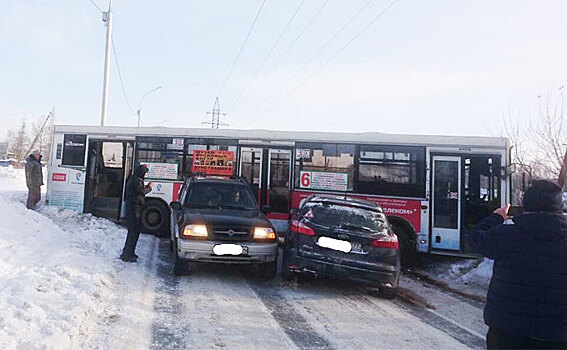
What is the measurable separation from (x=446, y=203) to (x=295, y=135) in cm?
408

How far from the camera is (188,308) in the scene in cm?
535

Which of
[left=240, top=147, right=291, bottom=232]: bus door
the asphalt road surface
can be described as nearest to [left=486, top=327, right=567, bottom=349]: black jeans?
the asphalt road surface

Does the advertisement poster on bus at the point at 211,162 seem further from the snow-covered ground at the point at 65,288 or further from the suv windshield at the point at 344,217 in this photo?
the suv windshield at the point at 344,217

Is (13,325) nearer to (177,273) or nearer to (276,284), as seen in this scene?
(177,273)

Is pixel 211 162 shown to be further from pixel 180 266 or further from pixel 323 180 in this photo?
pixel 180 266

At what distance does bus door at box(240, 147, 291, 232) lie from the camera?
407 inches

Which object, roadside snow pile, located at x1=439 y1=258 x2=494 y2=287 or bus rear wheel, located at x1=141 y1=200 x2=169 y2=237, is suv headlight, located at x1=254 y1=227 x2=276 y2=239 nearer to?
roadside snow pile, located at x1=439 y1=258 x2=494 y2=287

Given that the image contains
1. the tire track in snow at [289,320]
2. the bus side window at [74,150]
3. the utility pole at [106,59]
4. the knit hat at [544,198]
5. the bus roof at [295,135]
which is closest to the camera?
the knit hat at [544,198]

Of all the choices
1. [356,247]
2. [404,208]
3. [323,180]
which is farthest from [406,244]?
[356,247]

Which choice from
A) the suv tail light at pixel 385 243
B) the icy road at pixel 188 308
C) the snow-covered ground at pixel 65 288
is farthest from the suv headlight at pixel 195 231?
the suv tail light at pixel 385 243

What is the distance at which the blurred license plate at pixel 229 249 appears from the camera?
6.61 metres

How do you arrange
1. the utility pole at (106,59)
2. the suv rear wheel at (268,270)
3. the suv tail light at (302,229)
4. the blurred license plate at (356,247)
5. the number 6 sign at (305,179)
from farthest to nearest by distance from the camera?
the utility pole at (106,59)
the number 6 sign at (305,179)
the suv rear wheel at (268,270)
the suv tail light at (302,229)
the blurred license plate at (356,247)

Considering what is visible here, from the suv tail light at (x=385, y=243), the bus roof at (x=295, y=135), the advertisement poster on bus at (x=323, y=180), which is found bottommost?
the suv tail light at (x=385, y=243)

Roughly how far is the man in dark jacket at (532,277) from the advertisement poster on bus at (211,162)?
8687mm
